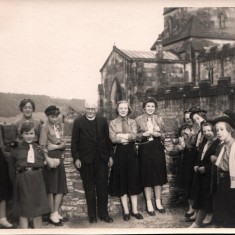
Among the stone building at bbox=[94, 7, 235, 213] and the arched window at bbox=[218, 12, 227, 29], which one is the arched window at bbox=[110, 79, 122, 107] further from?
the arched window at bbox=[218, 12, 227, 29]

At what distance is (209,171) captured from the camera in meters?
4.60

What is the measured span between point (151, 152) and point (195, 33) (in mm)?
3788

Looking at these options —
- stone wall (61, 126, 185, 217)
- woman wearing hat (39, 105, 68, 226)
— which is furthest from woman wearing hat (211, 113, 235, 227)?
woman wearing hat (39, 105, 68, 226)

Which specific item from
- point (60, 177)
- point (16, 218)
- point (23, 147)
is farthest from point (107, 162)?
point (16, 218)

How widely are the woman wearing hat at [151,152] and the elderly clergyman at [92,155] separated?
0.45 metres

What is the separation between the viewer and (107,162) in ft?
15.6

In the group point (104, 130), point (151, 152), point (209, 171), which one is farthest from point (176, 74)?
point (209, 171)

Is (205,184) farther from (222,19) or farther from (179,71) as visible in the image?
(179,71)

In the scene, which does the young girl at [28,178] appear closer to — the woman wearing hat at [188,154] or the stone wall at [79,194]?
the stone wall at [79,194]

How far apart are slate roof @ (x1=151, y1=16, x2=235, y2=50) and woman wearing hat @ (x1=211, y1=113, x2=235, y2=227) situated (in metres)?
2.16

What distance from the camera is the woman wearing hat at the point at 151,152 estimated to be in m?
4.88

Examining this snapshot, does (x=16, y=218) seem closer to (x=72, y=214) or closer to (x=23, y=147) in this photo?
(x=72, y=214)

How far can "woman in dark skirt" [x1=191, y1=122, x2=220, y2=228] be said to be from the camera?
459 cm

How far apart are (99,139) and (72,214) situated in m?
1.12
